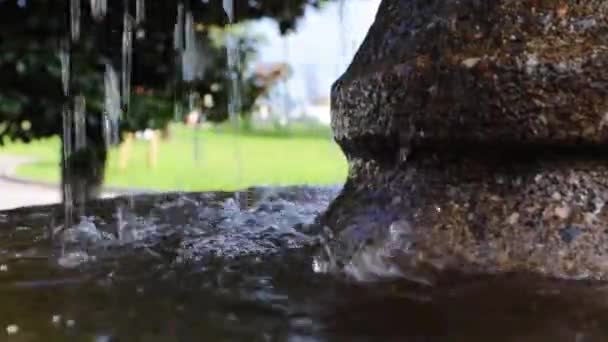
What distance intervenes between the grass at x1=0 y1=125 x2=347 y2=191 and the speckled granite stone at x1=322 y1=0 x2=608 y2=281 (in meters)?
6.26

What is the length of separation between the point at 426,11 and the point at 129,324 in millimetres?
1260

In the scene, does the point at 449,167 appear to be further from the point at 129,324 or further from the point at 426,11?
the point at 129,324

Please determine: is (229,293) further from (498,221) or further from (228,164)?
(228,164)

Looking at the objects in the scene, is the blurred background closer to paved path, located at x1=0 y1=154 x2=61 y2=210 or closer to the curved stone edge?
the curved stone edge

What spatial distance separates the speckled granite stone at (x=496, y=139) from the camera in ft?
7.32

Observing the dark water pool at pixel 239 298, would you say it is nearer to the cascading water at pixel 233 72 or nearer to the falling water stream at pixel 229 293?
the falling water stream at pixel 229 293

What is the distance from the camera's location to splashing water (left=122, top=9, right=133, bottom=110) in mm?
6055

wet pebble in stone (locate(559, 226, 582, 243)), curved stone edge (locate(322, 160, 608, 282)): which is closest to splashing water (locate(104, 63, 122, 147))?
curved stone edge (locate(322, 160, 608, 282))

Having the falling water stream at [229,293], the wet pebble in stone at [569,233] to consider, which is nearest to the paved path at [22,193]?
the falling water stream at [229,293]

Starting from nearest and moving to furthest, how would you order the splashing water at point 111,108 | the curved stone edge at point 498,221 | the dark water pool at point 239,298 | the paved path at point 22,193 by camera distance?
1. the dark water pool at point 239,298
2. the curved stone edge at point 498,221
3. the splashing water at point 111,108
4. the paved path at point 22,193

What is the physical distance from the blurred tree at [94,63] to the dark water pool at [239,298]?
294 centimetres

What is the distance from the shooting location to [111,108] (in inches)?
250

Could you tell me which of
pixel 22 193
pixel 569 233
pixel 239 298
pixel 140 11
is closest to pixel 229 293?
pixel 239 298

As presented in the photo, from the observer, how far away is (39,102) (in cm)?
602
